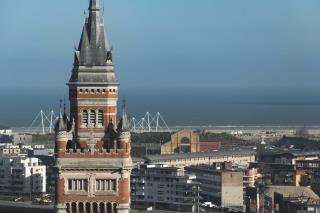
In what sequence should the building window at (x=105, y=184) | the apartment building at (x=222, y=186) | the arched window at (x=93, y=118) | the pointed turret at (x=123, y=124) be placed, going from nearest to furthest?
the pointed turret at (x=123, y=124) → the arched window at (x=93, y=118) → the building window at (x=105, y=184) → the apartment building at (x=222, y=186)

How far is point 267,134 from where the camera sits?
Answer: 7008 inches

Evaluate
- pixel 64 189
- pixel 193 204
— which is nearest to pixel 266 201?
pixel 193 204

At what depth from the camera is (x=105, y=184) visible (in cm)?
3600

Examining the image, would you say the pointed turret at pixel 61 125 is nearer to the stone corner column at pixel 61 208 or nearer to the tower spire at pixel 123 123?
the tower spire at pixel 123 123

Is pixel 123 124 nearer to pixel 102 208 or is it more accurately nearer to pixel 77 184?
pixel 77 184

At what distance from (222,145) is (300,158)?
31.9 metres

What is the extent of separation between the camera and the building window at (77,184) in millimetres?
35906

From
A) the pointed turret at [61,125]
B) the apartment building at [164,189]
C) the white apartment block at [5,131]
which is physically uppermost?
the white apartment block at [5,131]

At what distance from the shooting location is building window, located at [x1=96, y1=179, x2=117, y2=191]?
35906 mm

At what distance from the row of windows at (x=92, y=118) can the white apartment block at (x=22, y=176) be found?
2906 inches

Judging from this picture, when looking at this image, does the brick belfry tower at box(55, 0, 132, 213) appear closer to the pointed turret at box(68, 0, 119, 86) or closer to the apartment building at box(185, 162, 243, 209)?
the pointed turret at box(68, 0, 119, 86)

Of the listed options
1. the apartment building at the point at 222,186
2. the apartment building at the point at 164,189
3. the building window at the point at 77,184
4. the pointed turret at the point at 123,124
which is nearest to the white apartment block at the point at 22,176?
the apartment building at the point at 164,189

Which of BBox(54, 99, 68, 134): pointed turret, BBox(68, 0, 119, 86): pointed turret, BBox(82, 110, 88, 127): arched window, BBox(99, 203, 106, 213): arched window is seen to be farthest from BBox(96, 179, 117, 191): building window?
BBox(68, 0, 119, 86): pointed turret

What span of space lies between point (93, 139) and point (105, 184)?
4.40 ft
